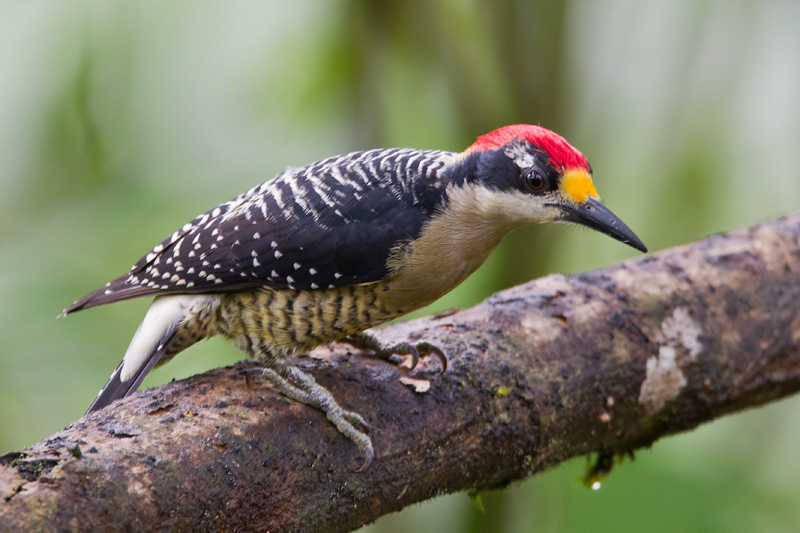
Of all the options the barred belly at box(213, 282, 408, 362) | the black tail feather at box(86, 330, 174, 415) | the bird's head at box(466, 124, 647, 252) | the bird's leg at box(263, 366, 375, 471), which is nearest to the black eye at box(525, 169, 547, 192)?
the bird's head at box(466, 124, 647, 252)

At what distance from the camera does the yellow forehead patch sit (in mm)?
2178

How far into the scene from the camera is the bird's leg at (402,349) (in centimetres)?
243

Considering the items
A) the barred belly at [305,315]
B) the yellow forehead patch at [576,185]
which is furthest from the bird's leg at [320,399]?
the yellow forehead patch at [576,185]

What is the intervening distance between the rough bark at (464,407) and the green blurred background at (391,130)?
3.18 ft

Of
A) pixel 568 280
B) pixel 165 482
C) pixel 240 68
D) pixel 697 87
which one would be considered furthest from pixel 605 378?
pixel 240 68

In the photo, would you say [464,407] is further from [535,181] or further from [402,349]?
[535,181]

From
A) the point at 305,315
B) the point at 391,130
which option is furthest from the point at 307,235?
the point at 391,130

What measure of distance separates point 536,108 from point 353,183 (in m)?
1.54

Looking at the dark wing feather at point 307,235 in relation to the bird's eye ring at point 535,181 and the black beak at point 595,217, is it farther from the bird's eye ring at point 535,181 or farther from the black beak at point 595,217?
the black beak at point 595,217

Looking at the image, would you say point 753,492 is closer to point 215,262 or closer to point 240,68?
point 215,262

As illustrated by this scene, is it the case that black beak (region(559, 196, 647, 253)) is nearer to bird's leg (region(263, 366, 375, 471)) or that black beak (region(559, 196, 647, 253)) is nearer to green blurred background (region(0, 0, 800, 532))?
bird's leg (region(263, 366, 375, 471))

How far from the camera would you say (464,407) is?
2.25 meters

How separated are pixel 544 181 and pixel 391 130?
173 cm

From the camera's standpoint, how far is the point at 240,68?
4094 millimetres
